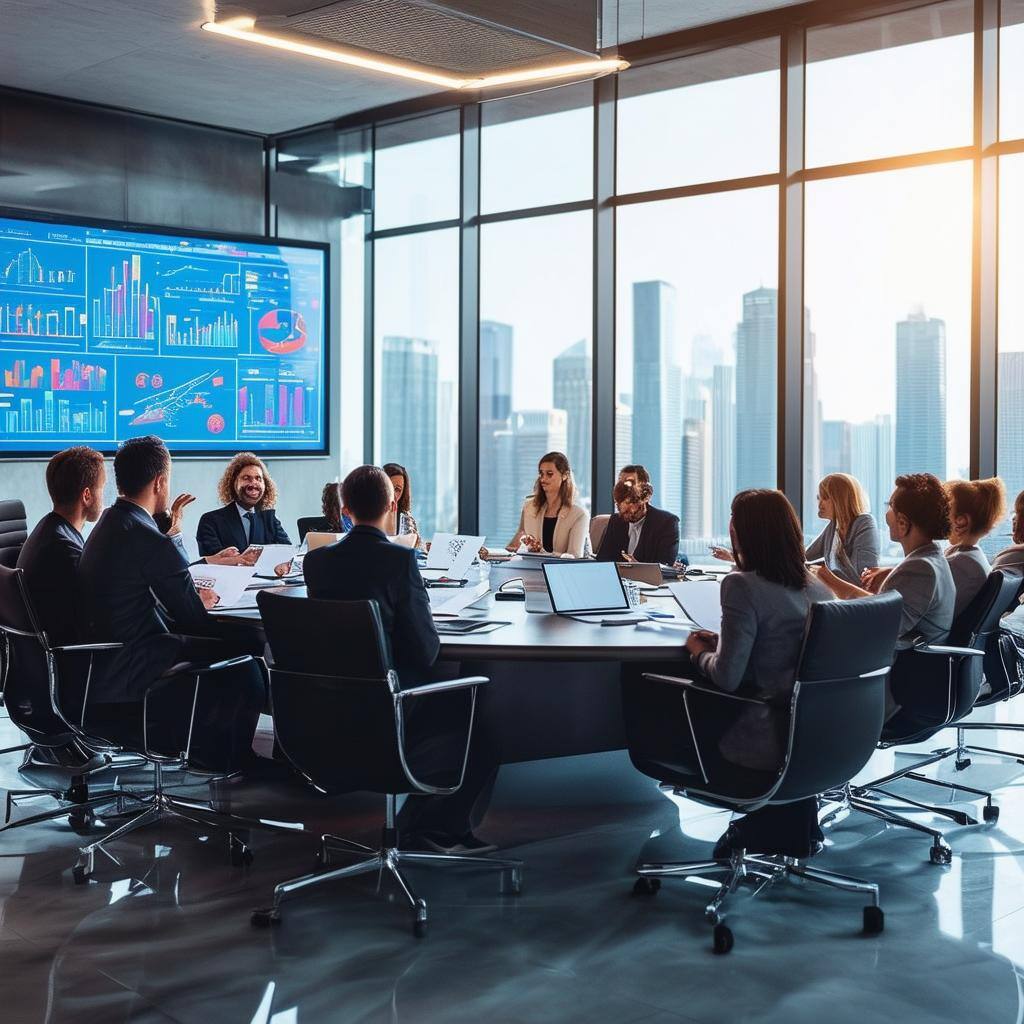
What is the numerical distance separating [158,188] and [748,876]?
713 cm

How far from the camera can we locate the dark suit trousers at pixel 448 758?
12.2 feet

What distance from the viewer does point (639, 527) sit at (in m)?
6.62

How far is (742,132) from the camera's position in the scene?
24.8 feet

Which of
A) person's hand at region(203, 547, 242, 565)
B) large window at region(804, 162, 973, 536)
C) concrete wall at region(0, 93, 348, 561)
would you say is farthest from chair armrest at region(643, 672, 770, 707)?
concrete wall at region(0, 93, 348, 561)

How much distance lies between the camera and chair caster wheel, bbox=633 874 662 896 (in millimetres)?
3873

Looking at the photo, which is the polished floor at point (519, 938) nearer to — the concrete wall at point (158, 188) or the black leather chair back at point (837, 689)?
the black leather chair back at point (837, 689)

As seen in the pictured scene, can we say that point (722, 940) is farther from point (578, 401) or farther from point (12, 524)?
point (578, 401)

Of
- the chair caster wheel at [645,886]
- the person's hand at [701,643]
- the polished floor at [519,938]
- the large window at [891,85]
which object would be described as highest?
the large window at [891,85]

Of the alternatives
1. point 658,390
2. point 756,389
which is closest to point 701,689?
point 756,389

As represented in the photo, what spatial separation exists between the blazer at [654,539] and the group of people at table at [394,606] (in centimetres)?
162

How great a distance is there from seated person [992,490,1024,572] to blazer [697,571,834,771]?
1.78 metres

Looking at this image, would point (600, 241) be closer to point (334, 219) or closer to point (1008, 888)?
point (334, 219)

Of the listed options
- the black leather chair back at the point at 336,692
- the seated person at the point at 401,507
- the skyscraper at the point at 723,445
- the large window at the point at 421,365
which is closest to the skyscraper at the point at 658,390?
the skyscraper at the point at 723,445

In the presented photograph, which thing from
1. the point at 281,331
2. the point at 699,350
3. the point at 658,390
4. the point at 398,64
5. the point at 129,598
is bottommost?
the point at 129,598
